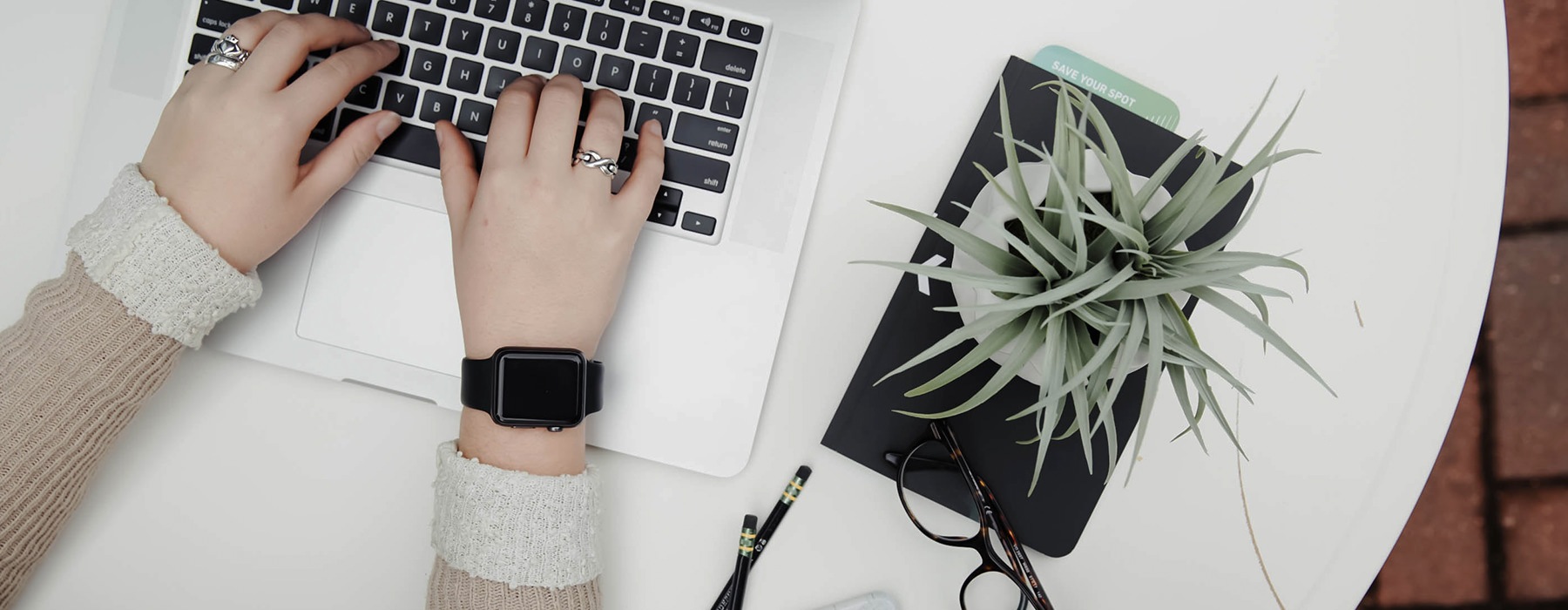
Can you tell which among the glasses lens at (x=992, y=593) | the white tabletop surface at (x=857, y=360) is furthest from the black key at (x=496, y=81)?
the glasses lens at (x=992, y=593)

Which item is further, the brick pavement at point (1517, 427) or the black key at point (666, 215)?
the brick pavement at point (1517, 427)

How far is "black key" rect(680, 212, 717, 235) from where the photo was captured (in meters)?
0.54

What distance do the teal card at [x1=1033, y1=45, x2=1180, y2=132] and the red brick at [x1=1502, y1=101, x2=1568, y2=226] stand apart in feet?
2.70

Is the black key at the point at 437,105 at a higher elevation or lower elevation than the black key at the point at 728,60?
lower

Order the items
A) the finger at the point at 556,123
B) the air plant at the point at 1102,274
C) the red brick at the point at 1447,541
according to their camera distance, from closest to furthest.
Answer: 1. the air plant at the point at 1102,274
2. the finger at the point at 556,123
3. the red brick at the point at 1447,541

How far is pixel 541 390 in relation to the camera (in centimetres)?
52

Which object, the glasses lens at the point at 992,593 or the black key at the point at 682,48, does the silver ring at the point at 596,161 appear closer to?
the black key at the point at 682,48

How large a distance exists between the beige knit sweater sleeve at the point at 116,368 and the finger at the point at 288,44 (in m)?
0.10

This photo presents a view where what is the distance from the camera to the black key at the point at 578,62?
55cm

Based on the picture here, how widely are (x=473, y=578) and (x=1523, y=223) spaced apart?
1.29 m

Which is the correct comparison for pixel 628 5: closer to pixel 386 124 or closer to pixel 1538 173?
pixel 386 124

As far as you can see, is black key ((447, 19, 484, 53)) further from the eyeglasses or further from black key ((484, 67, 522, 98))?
the eyeglasses

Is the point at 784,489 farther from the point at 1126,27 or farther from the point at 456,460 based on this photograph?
the point at 1126,27

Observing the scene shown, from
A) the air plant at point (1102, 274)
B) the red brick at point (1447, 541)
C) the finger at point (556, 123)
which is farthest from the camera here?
the red brick at point (1447, 541)
